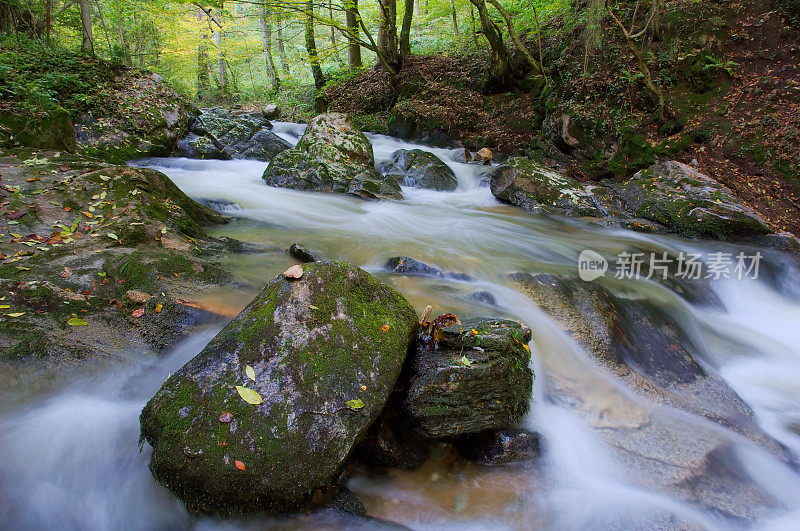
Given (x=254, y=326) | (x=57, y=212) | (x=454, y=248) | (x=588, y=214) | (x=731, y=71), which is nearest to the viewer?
(x=254, y=326)

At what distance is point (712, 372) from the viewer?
4.15 meters

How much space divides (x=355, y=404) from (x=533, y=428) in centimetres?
146

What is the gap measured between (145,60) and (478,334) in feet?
70.5

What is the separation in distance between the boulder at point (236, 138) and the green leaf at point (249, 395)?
890 cm

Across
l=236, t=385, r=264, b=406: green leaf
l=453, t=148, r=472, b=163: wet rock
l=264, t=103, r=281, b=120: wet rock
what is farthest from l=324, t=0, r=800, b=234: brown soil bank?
l=236, t=385, r=264, b=406: green leaf

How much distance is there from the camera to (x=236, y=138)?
10.5 metres

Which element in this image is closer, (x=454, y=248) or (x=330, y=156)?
(x=454, y=248)

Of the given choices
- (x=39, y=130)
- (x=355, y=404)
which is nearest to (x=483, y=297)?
(x=355, y=404)

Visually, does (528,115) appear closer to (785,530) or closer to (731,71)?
(731,71)

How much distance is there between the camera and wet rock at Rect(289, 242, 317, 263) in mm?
4875

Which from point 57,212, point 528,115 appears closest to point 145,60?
point 528,115

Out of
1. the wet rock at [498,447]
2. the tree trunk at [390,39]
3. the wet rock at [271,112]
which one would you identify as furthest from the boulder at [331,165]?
the wet rock at [271,112]

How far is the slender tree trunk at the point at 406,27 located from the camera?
12.8 m

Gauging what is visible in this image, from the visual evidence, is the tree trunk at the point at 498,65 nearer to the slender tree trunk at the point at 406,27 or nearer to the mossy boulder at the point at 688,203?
the slender tree trunk at the point at 406,27
